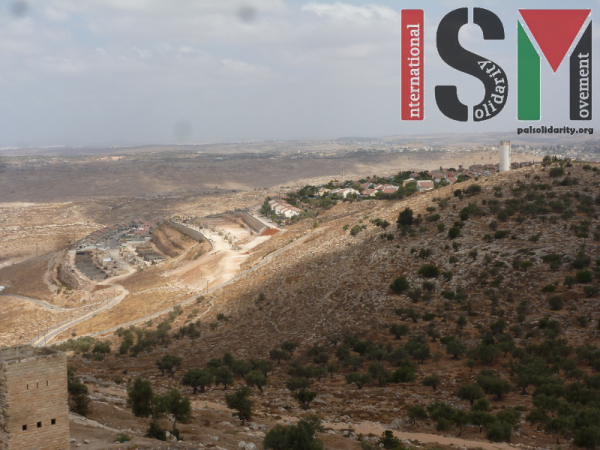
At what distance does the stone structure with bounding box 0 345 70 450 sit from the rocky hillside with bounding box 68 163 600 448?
138 inches

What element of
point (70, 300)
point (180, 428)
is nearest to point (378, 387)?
point (180, 428)

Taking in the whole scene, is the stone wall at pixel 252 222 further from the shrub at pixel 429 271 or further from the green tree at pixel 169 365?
the green tree at pixel 169 365

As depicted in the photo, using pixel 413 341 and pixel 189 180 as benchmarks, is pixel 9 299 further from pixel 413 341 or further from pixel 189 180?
pixel 189 180

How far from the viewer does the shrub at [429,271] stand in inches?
1012

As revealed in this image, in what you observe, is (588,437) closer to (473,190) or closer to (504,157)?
(473,190)

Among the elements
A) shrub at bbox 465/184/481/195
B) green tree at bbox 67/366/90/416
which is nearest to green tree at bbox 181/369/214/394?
green tree at bbox 67/366/90/416

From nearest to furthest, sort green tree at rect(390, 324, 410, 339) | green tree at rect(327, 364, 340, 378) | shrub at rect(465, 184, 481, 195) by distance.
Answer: green tree at rect(327, 364, 340, 378), green tree at rect(390, 324, 410, 339), shrub at rect(465, 184, 481, 195)

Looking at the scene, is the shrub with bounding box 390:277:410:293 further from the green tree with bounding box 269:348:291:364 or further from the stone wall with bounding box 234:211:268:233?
the stone wall with bounding box 234:211:268:233

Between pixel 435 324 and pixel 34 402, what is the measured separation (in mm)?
15210

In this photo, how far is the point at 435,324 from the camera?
22.0m

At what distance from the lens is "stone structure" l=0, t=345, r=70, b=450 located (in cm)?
975

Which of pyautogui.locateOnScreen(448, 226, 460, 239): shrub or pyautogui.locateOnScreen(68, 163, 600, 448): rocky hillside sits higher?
pyautogui.locateOnScreen(448, 226, 460, 239): shrub

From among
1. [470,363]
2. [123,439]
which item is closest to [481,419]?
[470,363]

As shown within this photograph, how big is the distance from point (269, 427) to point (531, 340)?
32.5 ft
